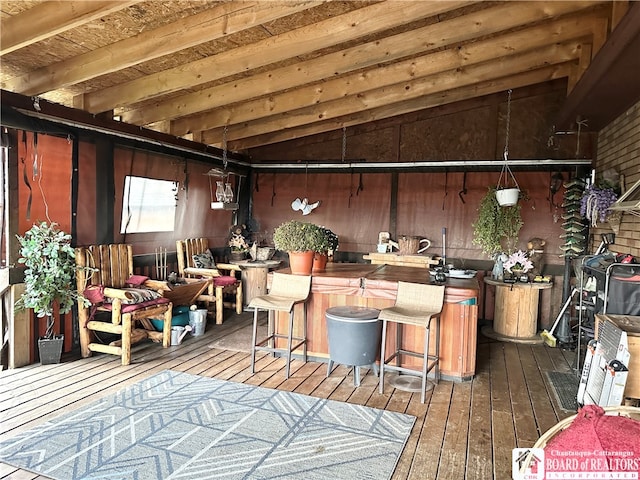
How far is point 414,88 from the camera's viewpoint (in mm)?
5156

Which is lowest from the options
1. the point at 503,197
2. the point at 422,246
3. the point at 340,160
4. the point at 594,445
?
the point at 594,445

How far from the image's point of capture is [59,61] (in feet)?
12.4

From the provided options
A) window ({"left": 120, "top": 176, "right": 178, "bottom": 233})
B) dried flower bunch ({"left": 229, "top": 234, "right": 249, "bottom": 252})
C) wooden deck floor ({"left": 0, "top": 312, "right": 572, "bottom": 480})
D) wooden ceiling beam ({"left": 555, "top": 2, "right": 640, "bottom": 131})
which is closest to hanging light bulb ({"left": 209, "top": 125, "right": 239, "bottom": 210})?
window ({"left": 120, "top": 176, "right": 178, "bottom": 233})

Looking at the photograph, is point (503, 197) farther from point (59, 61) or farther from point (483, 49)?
point (59, 61)

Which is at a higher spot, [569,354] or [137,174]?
[137,174]

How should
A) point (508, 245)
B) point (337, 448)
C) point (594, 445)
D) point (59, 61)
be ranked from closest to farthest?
point (594, 445) < point (337, 448) < point (59, 61) < point (508, 245)

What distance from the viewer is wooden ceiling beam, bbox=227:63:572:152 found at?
5.29 m

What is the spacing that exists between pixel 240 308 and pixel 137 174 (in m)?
2.36

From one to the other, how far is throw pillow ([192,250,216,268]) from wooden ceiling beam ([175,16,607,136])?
1.67 metres

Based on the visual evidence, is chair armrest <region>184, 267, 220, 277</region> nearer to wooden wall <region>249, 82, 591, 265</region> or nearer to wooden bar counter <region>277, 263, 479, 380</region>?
wooden bar counter <region>277, 263, 479, 380</region>

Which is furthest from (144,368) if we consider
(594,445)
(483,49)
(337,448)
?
(483,49)

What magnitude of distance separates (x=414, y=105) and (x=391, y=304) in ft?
10.4

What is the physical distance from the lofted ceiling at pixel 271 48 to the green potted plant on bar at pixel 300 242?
1518 millimetres

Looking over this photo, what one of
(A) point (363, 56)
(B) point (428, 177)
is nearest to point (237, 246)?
(B) point (428, 177)
